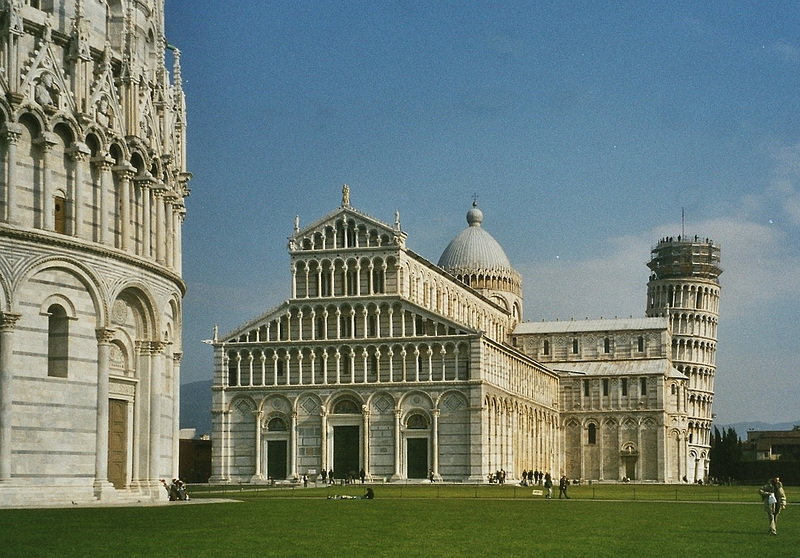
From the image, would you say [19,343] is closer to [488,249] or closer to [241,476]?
[241,476]

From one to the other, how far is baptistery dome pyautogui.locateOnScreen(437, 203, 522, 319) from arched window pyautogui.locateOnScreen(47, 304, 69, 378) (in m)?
85.4

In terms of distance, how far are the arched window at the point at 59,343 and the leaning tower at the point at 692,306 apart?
10632 cm

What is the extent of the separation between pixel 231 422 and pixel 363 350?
469 inches

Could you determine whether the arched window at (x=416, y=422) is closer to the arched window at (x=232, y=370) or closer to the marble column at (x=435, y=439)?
the marble column at (x=435, y=439)

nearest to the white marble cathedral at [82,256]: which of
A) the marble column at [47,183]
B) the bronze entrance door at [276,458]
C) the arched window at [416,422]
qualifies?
the marble column at [47,183]

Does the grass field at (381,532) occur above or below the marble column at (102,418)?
below

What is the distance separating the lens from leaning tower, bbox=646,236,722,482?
14050cm

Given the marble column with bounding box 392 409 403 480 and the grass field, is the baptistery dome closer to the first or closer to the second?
the marble column with bounding box 392 409 403 480

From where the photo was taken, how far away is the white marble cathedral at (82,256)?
38.6 m

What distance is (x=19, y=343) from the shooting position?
38.6 m

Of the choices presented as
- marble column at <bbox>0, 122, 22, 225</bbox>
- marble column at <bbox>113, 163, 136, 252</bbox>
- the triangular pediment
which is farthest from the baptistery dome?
marble column at <bbox>0, 122, 22, 225</bbox>

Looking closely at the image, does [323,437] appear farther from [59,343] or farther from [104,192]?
[59,343]

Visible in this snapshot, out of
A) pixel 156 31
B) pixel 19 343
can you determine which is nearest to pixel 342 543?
pixel 19 343

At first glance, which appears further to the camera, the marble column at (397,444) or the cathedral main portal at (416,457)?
the cathedral main portal at (416,457)
